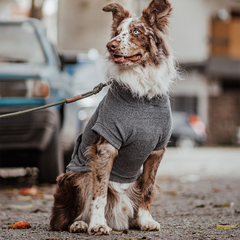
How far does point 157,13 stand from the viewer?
11.5 feet

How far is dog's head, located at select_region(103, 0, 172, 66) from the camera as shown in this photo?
334 cm

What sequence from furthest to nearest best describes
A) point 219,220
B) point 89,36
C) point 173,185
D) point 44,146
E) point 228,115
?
point 228,115
point 89,36
point 173,185
point 44,146
point 219,220

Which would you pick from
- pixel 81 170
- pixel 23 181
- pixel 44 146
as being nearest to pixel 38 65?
pixel 44 146

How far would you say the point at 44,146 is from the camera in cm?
580

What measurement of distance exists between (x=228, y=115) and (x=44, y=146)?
1845 centimetres

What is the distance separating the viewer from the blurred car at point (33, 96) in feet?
18.6

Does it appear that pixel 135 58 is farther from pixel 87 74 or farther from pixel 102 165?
pixel 87 74

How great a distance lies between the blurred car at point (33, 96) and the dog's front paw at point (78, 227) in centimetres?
252

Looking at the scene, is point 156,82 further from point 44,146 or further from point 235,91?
point 235,91

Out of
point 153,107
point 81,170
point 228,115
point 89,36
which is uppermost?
point 89,36

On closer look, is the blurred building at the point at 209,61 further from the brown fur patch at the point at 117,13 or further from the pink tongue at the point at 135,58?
the pink tongue at the point at 135,58

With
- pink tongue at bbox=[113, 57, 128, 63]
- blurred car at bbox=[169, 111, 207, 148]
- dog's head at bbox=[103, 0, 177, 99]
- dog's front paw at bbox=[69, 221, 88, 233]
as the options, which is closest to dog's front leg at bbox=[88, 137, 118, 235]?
dog's front paw at bbox=[69, 221, 88, 233]

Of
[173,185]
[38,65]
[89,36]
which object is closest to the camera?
[38,65]

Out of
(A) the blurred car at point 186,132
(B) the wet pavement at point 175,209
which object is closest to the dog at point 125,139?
(B) the wet pavement at point 175,209
